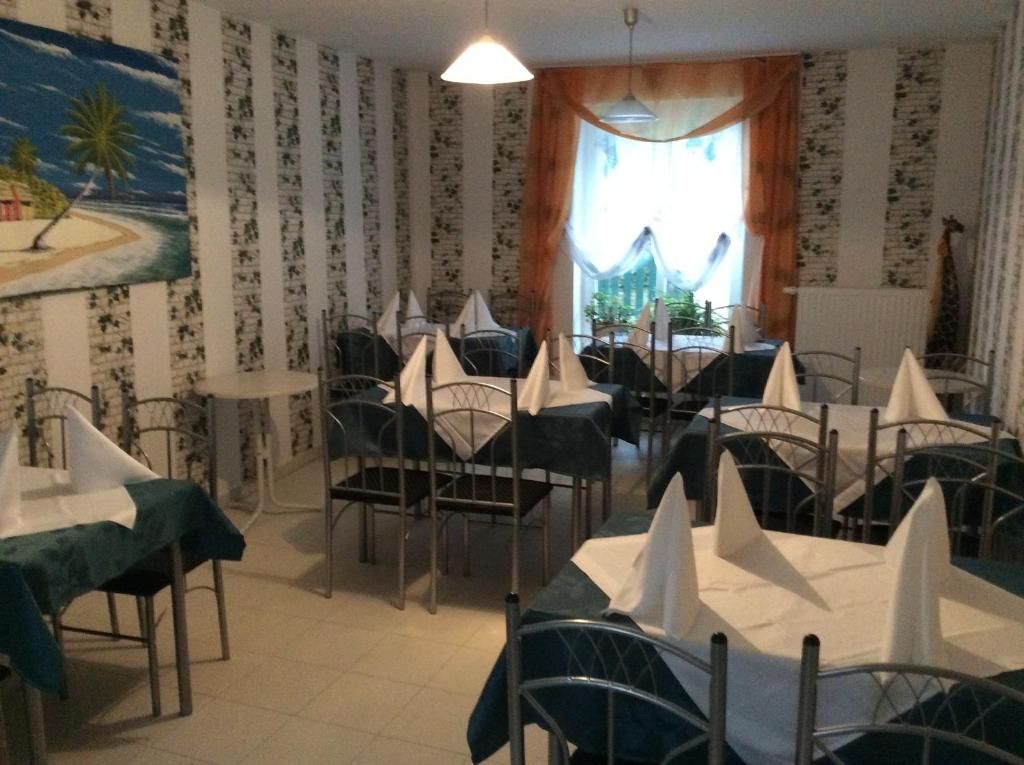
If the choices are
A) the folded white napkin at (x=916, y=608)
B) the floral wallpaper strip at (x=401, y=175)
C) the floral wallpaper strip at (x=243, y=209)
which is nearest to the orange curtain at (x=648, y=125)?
the floral wallpaper strip at (x=401, y=175)

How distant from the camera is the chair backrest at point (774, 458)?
8.75ft

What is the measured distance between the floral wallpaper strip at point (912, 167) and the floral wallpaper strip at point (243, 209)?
3.94m

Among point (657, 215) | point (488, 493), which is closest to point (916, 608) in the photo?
point (488, 493)

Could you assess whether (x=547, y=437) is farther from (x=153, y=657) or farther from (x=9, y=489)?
(x=9, y=489)

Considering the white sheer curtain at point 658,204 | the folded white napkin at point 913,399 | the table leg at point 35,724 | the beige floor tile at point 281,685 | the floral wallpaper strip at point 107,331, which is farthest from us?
the white sheer curtain at point 658,204

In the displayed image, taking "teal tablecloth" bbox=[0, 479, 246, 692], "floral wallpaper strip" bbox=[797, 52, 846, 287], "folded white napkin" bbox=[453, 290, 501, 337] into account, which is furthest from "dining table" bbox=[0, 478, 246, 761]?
"floral wallpaper strip" bbox=[797, 52, 846, 287]

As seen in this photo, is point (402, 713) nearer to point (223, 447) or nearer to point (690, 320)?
point (223, 447)

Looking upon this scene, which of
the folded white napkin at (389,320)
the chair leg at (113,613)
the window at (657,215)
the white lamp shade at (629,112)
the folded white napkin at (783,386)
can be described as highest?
the white lamp shade at (629,112)

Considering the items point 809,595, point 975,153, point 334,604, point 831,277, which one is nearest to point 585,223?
point 831,277

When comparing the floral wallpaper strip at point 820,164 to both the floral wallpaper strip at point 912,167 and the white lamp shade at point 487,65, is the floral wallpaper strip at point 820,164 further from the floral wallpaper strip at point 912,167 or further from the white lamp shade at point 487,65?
the white lamp shade at point 487,65

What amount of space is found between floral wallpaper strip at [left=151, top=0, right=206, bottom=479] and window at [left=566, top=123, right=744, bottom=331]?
2864 millimetres

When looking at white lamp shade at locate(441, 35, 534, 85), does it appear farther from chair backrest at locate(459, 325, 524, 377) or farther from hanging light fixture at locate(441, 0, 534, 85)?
chair backrest at locate(459, 325, 524, 377)

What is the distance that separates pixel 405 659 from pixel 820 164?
14.3 ft

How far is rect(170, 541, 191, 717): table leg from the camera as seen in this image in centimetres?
265
